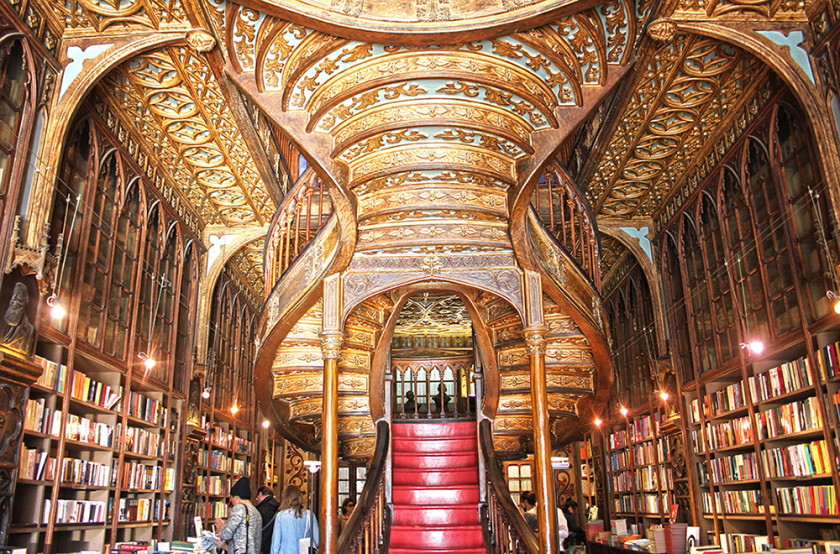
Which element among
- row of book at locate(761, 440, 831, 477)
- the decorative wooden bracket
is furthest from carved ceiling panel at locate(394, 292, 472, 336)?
the decorative wooden bracket

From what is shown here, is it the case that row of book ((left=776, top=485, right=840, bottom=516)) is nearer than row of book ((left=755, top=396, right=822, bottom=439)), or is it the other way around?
row of book ((left=776, top=485, right=840, bottom=516))

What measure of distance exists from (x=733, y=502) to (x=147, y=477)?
553 cm

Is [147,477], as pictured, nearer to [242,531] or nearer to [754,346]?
[242,531]

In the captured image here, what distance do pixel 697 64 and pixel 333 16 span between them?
10.0 ft

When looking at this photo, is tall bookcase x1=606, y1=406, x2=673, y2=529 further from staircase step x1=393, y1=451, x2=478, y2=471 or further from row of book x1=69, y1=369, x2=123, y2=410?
row of book x1=69, y1=369, x2=123, y2=410

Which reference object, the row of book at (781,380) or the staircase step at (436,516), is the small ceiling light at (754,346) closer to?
the row of book at (781,380)

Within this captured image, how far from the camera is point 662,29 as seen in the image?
16.1 ft

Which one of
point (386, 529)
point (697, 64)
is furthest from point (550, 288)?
point (386, 529)

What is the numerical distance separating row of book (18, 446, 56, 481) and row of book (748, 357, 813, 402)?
5.51m

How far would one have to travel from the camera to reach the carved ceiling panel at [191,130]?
18.2 ft

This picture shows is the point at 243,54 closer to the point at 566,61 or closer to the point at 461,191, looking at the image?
the point at 461,191

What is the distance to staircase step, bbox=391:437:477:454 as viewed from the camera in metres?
6.85

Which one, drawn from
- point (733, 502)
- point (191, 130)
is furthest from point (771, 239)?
point (191, 130)

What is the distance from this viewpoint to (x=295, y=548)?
4574mm
